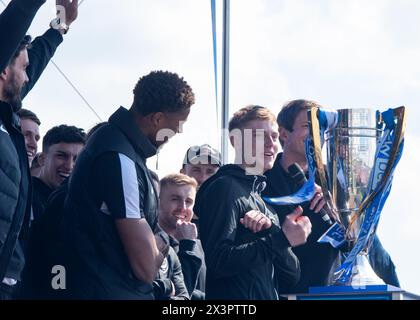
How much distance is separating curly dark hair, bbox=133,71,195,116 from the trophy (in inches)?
17.2

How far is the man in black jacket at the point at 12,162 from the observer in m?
2.78

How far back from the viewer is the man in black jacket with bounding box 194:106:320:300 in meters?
3.38

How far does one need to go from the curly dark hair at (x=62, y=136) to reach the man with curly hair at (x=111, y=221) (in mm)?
1108

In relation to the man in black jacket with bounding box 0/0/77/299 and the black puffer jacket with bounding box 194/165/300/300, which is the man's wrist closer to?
the man in black jacket with bounding box 0/0/77/299

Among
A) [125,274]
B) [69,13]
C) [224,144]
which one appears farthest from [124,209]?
[224,144]

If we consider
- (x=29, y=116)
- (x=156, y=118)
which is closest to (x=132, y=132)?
(x=156, y=118)

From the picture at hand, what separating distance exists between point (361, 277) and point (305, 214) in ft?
2.34

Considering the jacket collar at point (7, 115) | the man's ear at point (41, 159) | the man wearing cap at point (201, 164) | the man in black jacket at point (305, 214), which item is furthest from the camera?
the man wearing cap at point (201, 164)

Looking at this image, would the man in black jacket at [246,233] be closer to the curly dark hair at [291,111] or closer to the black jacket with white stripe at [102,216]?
the curly dark hair at [291,111]

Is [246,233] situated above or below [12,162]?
below

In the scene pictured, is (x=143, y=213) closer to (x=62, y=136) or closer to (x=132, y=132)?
(x=132, y=132)

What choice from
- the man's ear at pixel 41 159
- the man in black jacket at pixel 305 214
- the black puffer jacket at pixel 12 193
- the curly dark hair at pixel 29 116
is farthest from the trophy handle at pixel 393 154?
the curly dark hair at pixel 29 116

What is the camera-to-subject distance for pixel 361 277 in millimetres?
3105
